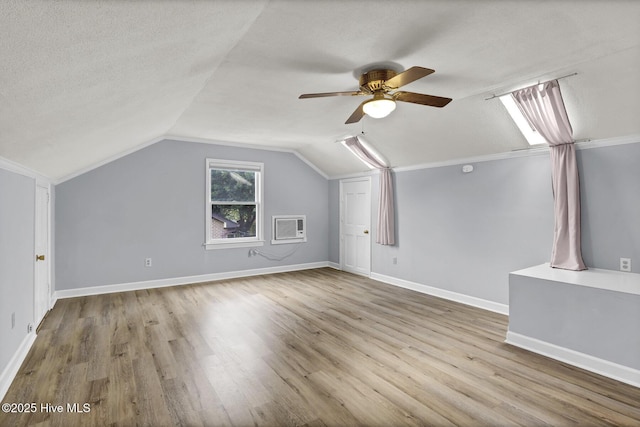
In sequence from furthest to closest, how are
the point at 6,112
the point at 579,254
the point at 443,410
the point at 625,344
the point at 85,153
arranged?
the point at 85,153 < the point at 579,254 < the point at 625,344 < the point at 443,410 < the point at 6,112

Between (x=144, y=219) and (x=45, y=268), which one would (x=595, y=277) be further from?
(x=45, y=268)

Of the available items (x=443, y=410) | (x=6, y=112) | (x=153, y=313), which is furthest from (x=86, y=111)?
(x=443, y=410)

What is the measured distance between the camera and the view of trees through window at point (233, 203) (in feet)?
19.7

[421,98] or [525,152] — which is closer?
[421,98]

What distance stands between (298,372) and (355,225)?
4.17 meters

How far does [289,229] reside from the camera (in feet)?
22.0

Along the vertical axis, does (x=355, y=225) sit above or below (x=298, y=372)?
above

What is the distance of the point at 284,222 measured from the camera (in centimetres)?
666

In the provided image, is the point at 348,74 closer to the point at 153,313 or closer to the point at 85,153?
the point at 85,153

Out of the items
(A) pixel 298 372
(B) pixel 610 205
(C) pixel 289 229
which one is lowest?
(A) pixel 298 372

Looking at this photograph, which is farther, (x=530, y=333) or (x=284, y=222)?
(x=284, y=222)

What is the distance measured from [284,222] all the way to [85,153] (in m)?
3.66

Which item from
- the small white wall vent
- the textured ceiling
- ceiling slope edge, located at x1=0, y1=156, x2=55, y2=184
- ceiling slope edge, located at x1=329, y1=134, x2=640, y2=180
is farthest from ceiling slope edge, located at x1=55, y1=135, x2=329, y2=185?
ceiling slope edge, located at x1=329, y1=134, x2=640, y2=180

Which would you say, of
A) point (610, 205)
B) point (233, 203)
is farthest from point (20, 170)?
point (610, 205)
